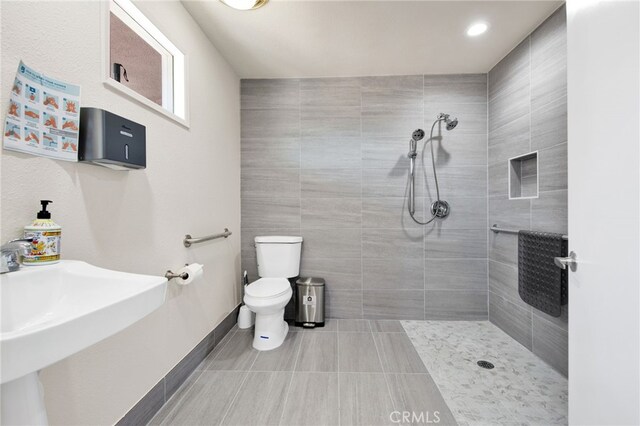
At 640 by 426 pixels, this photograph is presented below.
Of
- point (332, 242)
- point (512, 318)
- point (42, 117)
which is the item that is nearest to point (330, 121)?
point (332, 242)

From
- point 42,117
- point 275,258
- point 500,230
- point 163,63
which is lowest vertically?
point 275,258

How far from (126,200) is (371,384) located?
1648 millimetres

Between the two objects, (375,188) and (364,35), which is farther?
(375,188)

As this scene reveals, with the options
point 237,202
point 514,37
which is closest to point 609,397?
point 514,37

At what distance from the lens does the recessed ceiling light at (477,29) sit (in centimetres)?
172

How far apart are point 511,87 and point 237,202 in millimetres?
2504

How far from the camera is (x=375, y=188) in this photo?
235 cm

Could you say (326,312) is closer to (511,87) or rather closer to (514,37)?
(511,87)

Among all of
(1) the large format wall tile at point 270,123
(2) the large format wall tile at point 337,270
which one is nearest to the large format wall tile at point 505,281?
(2) the large format wall tile at point 337,270

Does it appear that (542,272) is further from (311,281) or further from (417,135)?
(311,281)

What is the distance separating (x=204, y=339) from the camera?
1739 mm

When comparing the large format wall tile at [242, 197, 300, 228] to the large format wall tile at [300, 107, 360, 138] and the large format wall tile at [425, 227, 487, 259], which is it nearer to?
the large format wall tile at [300, 107, 360, 138]

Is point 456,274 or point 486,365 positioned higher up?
point 456,274

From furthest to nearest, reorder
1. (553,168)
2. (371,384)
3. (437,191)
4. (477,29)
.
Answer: (437,191)
(477,29)
(553,168)
(371,384)
